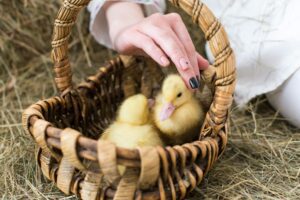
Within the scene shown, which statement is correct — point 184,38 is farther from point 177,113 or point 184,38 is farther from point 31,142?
point 31,142

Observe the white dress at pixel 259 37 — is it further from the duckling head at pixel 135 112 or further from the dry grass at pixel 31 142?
the duckling head at pixel 135 112

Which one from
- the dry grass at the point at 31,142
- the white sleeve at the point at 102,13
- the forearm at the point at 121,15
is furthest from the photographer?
A: the white sleeve at the point at 102,13

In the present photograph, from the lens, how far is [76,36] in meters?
1.83

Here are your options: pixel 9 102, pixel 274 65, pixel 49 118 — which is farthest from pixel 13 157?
pixel 274 65

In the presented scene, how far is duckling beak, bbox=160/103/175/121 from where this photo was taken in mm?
1084

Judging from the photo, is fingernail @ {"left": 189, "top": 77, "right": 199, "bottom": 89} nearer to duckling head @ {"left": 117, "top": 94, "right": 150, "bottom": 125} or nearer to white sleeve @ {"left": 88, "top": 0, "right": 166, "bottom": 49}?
duckling head @ {"left": 117, "top": 94, "right": 150, "bottom": 125}

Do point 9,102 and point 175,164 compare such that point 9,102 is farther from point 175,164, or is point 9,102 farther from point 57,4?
point 175,164

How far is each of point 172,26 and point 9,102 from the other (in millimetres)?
690

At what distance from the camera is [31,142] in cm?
126

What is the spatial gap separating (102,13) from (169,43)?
46 cm

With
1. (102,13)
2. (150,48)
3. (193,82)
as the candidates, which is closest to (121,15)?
(102,13)

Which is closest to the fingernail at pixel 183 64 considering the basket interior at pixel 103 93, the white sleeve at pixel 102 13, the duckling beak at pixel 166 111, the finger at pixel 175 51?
the finger at pixel 175 51

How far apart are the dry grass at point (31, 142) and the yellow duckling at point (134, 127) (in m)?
0.16

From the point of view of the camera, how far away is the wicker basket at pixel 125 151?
0.85 metres
